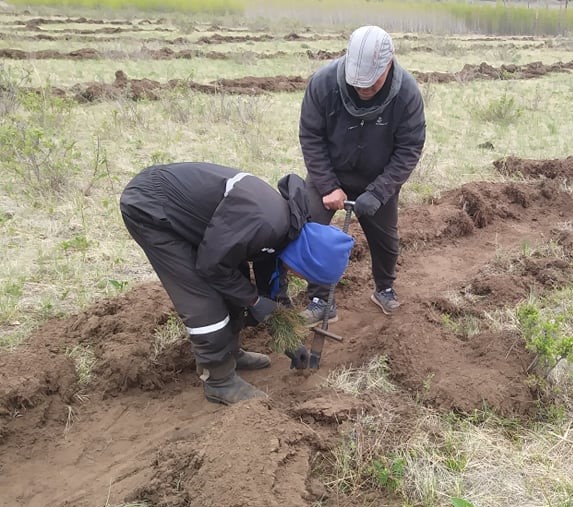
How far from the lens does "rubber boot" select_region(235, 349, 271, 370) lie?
361 centimetres

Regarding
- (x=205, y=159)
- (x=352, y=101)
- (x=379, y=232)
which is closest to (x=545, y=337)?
(x=379, y=232)

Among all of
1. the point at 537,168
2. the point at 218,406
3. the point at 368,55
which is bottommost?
the point at 218,406

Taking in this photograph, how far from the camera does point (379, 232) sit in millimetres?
3938

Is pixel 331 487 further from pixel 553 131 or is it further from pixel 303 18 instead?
pixel 303 18

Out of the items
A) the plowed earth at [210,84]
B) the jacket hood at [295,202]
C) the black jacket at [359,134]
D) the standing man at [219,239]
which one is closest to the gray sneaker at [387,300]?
the black jacket at [359,134]

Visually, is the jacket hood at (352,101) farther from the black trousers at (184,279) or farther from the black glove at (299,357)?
the black glove at (299,357)

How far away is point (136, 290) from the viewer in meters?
4.18

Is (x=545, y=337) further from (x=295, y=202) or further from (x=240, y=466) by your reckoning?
(x=240, y=466)

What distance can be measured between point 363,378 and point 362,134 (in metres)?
1.52

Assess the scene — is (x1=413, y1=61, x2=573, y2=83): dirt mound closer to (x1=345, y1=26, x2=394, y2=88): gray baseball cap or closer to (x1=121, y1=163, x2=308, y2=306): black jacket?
(x1=345, y1=26, x2=394, y2=88): gray baseball cap

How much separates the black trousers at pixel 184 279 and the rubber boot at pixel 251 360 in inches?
18.3

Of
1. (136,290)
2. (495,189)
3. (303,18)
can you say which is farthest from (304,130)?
(303,18)

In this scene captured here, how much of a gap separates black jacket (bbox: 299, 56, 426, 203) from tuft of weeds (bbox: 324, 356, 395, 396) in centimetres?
106

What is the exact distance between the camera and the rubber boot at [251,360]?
3.61m
